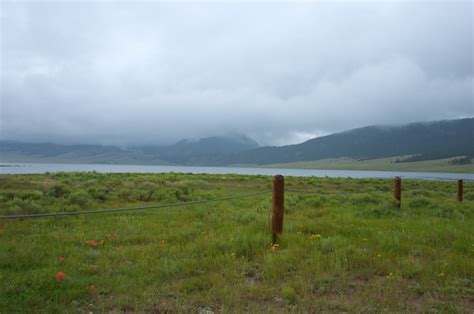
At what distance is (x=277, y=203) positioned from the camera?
8172mm

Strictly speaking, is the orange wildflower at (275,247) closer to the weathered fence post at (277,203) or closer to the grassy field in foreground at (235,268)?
the grassy field in foreground at (235,268)

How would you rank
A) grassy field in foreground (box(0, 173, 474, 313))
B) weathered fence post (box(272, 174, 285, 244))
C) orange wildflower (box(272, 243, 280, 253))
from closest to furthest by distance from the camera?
grassy field in foreground (box(0, 173, 474, 313))
orange wildflower (box(272, 243, 280, 253))
weathered fence post (box(272, 174, 285, 244))

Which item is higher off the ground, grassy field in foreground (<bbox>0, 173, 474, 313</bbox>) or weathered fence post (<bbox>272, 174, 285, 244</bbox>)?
weathered fence post (<bbox>272, 174, 285, 244</bbox>)

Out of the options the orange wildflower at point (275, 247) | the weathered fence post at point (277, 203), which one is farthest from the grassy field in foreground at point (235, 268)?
the weathered fence post at point (277, 203)

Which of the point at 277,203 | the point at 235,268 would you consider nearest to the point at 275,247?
the point at 277,203

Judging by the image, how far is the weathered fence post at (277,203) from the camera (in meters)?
8.01

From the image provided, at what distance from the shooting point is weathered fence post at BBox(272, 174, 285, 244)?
8.01m

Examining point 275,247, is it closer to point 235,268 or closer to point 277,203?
point 277,203

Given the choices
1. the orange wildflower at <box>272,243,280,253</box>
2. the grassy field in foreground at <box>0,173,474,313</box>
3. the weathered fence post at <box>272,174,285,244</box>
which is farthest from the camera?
the weathered fence post at <box>272,174,285,244</box>

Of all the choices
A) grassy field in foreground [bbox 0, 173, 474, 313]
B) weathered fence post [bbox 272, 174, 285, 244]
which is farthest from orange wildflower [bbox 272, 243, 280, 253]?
weathered fence post [bbox 272, 174, 285, 244]

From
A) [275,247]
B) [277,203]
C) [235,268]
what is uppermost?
[277,203]

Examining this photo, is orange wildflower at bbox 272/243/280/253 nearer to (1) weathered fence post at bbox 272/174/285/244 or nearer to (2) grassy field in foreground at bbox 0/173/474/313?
(2) grassy field in foreground at bbox 0/173/474/313

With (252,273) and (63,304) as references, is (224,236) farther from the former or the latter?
(63,304)

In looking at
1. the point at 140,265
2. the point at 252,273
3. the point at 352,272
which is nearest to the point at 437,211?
the point at 352,272
